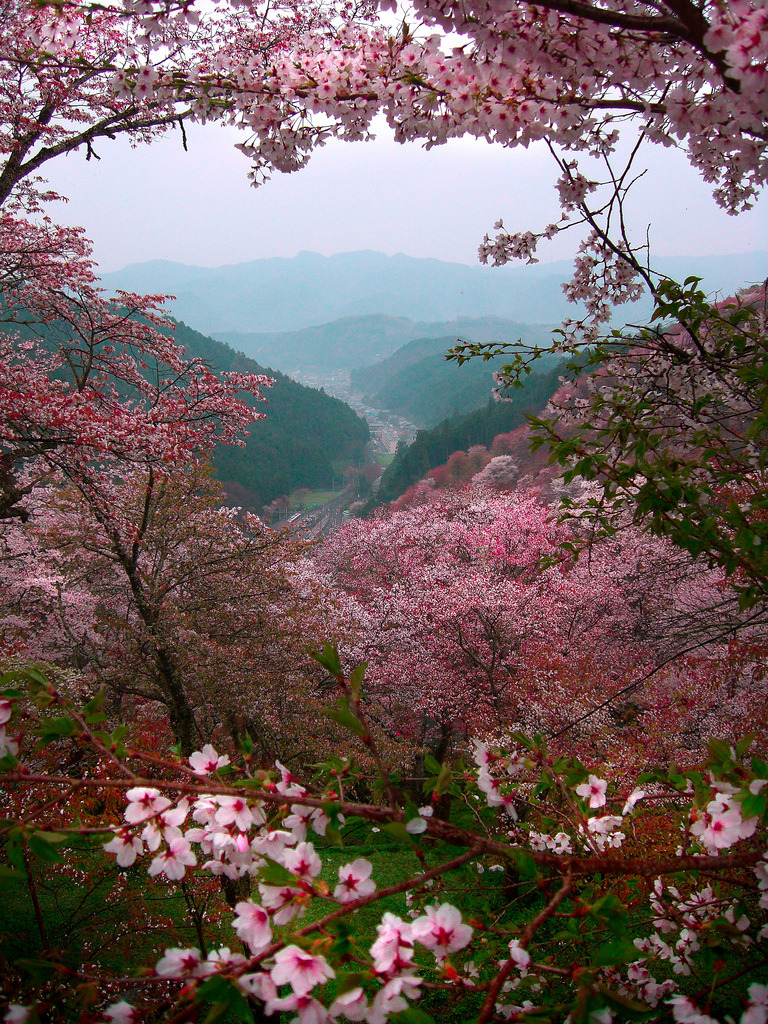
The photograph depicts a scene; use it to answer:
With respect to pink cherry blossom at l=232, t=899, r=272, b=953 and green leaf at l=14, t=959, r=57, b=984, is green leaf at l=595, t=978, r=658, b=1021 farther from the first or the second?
green leaf at l=14, t=959, r=57, b=984

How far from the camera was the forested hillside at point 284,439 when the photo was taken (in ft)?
193

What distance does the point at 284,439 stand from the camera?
225ft

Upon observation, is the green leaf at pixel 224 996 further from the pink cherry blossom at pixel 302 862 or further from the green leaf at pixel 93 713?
the green leaf at pixel 93 713

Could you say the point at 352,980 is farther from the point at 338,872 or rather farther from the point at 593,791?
the point at 593,791

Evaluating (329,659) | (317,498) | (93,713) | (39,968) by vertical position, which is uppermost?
(329,659)

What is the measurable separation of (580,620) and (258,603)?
29.5 feet

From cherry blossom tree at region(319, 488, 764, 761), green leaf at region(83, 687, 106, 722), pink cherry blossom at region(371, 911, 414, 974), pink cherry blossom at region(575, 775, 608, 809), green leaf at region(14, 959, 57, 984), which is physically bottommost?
cherry blossom tree at region(319, 488, 764, 761)

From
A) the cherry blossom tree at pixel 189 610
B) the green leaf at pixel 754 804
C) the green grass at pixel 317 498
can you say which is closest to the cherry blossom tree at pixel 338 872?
the green leaf at pixel 754 804

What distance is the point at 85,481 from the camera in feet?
18.6

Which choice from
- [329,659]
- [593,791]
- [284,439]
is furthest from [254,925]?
[284,439]

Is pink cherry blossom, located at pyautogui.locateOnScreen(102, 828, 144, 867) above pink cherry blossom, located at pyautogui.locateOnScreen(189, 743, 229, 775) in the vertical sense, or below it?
below

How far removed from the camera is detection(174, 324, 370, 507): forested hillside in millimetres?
58875

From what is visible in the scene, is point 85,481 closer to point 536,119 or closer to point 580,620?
point 536,119

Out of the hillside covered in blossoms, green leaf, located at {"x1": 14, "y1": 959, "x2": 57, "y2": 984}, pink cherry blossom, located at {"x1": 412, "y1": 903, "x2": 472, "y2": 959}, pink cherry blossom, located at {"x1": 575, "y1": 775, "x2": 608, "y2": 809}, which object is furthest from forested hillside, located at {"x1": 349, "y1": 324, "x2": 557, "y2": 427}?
green leaf, located at {"x1": 14, "y1": 959, "x2": 57, "y2": 984}
